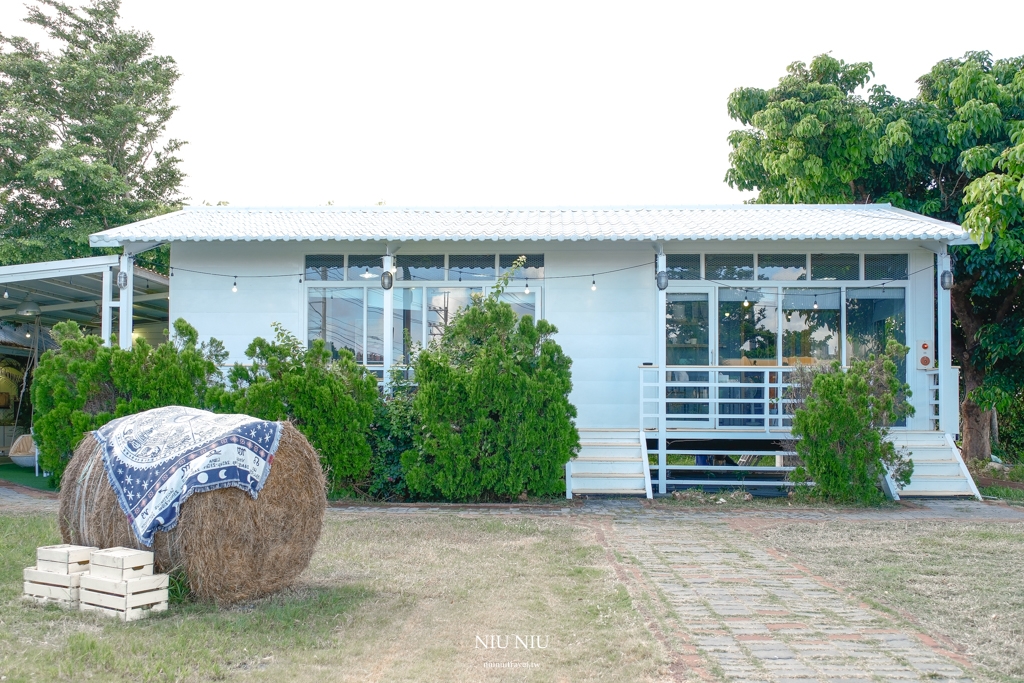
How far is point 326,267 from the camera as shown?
534 inches

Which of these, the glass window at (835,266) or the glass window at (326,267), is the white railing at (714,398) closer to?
the glass window at (835,266)

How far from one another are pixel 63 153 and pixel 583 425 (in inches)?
595

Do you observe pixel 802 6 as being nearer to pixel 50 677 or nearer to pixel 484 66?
pixel 484 66

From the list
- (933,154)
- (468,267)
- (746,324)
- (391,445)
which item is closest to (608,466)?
(391,445)

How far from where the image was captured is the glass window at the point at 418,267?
13469mm

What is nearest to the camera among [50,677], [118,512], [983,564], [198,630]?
[50,677]

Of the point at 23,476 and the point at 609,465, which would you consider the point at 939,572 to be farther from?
the point at 23,476

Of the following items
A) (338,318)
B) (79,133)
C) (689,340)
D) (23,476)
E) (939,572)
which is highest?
(79,133)

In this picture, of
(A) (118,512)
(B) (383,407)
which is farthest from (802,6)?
(A) (118,512)

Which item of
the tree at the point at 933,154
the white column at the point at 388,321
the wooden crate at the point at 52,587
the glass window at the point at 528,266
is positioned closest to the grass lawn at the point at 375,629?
the wooden crate at the point at 52,587

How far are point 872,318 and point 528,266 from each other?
17.0 ft

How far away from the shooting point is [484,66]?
1736 cm

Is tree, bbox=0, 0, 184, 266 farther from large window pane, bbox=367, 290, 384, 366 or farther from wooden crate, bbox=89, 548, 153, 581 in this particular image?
wooden crate, bbox=89, 548, 153, 581

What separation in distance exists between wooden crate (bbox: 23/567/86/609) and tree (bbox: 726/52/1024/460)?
12.6 m
